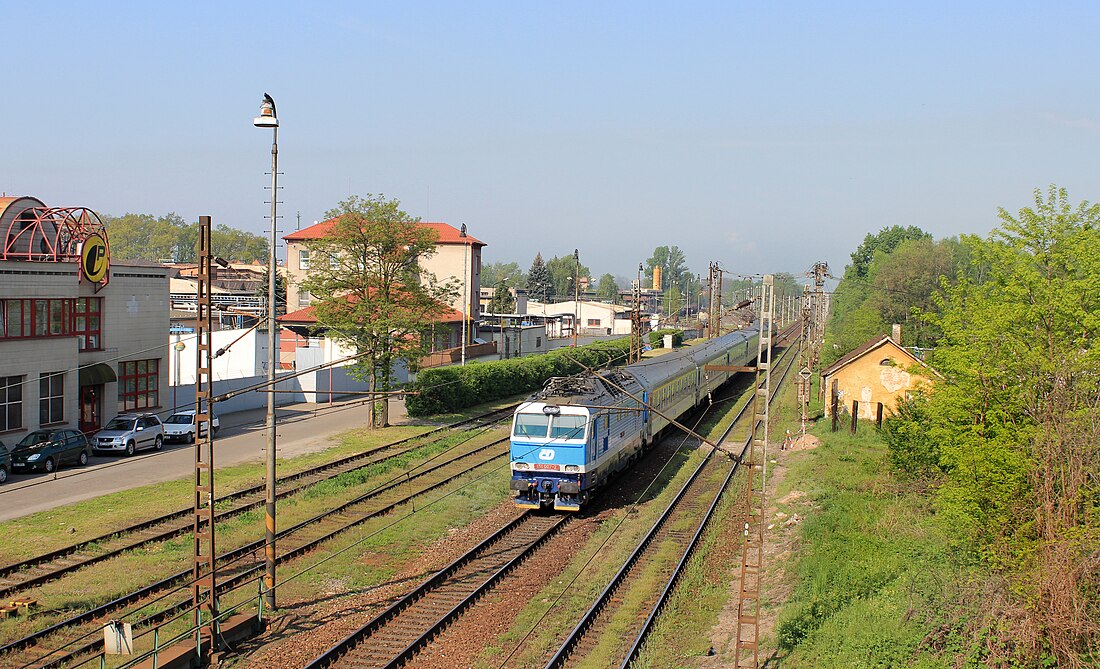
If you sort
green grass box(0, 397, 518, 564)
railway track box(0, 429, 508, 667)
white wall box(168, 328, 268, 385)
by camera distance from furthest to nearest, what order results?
white wall box(168, 328, 268, 385)
green grass box(0, 397, 518, 564)
railway track box(0, 429, 508, 667)

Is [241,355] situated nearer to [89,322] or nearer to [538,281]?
[89,322]

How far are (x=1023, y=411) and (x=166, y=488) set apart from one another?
2280 centimetres

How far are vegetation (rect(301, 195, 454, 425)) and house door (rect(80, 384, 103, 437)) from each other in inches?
352

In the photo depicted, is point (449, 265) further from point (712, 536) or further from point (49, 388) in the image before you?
point (712, 536)

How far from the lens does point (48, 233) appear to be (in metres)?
34.2

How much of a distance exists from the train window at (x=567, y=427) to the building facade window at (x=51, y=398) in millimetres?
18776

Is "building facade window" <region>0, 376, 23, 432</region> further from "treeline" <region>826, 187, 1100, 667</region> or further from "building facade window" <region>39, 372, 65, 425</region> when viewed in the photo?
"treeline" <region>826, 187, 1100, 667</region>

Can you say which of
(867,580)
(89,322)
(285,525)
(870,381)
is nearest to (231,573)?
(285,525)

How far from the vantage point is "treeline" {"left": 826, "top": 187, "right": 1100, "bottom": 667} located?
45.3 ft

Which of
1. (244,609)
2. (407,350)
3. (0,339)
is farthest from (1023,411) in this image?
(0,339)

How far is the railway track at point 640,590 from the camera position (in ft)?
51.0

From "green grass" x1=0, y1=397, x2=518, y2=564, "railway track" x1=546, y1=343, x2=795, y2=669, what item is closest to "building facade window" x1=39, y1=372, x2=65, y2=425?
"green grass" x1=0, y1=397, x2=518, y2=564

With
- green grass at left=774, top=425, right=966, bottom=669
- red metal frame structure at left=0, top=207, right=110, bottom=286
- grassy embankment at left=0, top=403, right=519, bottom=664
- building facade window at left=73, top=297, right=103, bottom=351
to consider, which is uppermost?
red metal frame structure at left=0, top=207, right=110, bottom=286

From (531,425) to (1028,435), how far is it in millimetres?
11808
